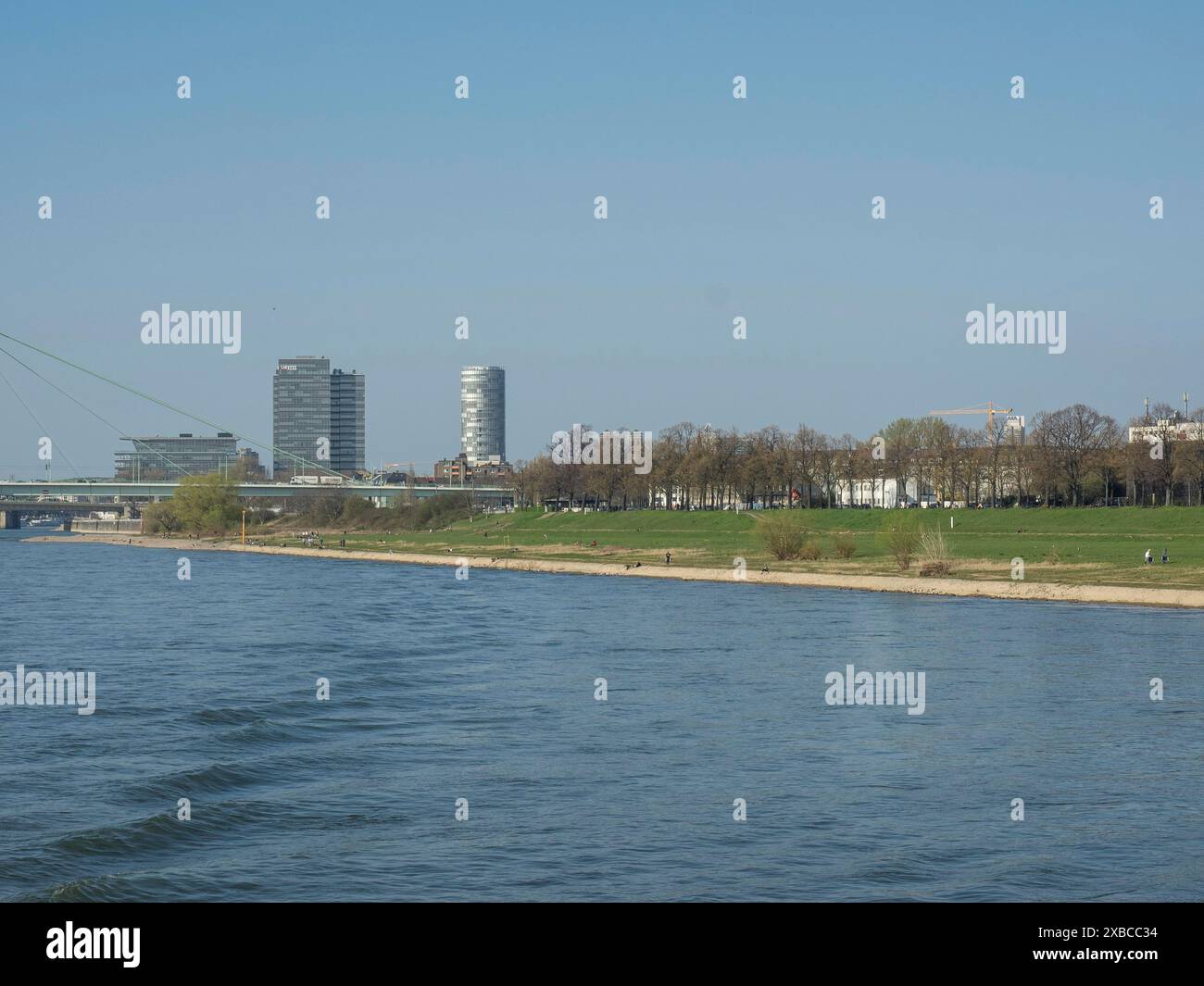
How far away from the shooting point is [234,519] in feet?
511

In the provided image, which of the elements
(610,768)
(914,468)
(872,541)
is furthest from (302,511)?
(610,768)

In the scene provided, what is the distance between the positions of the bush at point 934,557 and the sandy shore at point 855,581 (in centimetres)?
163

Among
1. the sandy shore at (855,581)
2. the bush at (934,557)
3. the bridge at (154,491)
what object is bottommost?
the sandy shore at (855,581)

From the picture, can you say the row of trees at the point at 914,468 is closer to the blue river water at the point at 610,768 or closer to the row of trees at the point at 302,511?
the row of trees at the point at 302,511

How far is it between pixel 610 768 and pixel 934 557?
163 feet

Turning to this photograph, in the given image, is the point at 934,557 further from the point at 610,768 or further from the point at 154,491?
the point at 154,491

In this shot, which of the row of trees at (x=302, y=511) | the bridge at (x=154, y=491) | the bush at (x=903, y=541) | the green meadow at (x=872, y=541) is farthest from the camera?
the row of trees at (x=302, y=511)

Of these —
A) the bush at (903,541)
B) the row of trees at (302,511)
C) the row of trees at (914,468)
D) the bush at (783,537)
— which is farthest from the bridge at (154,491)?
the bush at (903,541)

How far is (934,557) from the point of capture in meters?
68.5

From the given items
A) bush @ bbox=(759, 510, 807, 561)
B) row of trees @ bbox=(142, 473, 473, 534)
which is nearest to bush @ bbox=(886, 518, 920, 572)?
bush @ bbox=(759, 510, 807, 561)

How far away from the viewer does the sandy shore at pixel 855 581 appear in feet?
178
